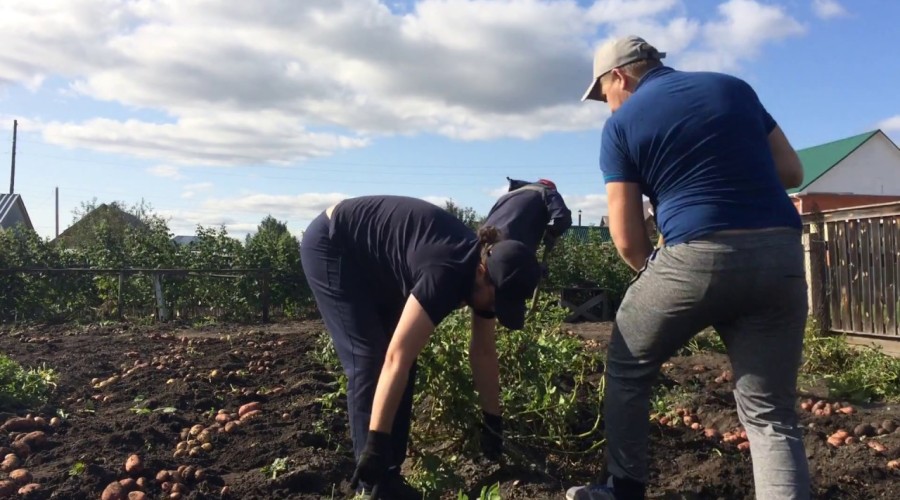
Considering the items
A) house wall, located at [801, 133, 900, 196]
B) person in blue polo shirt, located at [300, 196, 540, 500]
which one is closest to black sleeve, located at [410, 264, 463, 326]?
person in blue polo shirt, located at [300, 196, 540, 500]

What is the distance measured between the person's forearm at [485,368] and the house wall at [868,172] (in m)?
30.7

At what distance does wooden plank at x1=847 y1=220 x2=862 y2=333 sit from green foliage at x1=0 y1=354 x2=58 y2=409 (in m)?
6.97

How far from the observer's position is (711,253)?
2383 millimetres

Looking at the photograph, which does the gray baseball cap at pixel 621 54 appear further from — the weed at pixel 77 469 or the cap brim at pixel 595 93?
the weed at pixel 77 469

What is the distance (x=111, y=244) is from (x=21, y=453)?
12617 millimetres

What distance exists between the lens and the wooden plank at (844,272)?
7.64 m

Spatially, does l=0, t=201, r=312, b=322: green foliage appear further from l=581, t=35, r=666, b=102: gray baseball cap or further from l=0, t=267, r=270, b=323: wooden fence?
l=581, t=35, r=666, b=102: gray baseball cap

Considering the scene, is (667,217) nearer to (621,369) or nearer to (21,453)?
(621,369)

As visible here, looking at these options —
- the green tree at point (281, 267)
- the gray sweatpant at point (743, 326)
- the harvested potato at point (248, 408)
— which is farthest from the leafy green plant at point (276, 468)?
the green tree at point (281, 267)

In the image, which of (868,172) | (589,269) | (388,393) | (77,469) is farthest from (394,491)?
(868,172)

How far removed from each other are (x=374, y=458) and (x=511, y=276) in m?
0.82

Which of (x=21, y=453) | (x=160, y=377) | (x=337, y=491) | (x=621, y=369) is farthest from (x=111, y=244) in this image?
(x=621, y=369)

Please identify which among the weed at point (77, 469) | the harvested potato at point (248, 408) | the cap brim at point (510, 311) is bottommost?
the weed at point (77, 469)

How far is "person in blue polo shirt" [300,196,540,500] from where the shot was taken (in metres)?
2.79
